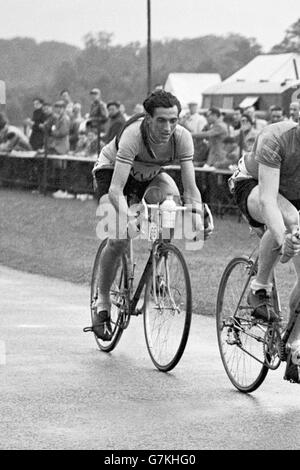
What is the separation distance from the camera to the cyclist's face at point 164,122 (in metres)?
8.07

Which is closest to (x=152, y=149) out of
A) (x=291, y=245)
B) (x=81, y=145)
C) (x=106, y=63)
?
(x=291, y=245)

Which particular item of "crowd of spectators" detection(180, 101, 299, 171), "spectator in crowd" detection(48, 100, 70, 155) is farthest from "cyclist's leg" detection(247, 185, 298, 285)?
"spectator in crowd" detection(48, 100, 70, 155)

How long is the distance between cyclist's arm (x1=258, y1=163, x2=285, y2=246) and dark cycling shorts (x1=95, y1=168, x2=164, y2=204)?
1840 mm

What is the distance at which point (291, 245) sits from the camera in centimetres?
662

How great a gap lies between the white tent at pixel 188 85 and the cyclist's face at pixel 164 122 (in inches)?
1631

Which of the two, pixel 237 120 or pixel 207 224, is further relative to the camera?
pixel 237 120

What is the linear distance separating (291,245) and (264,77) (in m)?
34.5

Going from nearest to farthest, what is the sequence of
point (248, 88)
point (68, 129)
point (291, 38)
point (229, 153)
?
point (229, 153)
point (68, 129)
point (248, 88)
point (291, 38)

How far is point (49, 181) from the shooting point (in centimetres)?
2644

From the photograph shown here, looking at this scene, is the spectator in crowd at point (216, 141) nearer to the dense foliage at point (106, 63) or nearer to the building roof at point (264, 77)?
the building roof at point (264, 77)

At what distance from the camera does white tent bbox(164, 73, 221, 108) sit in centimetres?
5022

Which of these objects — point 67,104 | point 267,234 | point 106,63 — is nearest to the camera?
point 267,234

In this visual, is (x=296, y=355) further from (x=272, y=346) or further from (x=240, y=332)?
(x=240, y=332)

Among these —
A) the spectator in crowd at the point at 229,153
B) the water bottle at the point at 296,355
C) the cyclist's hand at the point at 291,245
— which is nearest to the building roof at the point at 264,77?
the spectator in crowd at the point at 229,153
